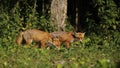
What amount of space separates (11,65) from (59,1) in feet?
15.2

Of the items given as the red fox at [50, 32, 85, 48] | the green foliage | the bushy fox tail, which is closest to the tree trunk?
the red fox at [50, 32, 85, 48]

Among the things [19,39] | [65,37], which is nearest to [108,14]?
[65,37]

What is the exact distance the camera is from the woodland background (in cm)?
775

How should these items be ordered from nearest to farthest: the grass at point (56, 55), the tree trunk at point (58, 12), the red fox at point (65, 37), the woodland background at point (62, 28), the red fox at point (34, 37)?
1. the grass at point (56, 55)
2. the woodland background at point (62, 28)
3. the red fox at point (34, 37)
4. the red fox at point (65, 37)
5. the tree trunk at point (58, 12)

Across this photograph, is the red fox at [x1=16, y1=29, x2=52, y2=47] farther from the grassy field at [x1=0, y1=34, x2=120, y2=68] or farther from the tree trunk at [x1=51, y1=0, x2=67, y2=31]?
the tree trunk at [x1=51, y1=0, x2=67, y2=31]

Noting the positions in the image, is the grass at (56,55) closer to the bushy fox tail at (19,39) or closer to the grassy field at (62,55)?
the grassy field at (62,55)

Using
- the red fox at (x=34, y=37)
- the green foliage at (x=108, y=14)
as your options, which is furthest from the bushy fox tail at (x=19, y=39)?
the green foliage at (x=108, y=14)

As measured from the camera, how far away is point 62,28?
1098 centimetres

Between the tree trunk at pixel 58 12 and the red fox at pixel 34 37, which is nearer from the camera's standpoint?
the red fox at pixel 34 37

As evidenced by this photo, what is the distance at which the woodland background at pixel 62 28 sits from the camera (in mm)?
7746

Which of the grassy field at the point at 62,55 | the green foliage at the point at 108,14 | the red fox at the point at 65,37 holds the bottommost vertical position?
the grassy field at the point at 62,55

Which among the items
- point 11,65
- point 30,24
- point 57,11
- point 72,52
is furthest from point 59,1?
point 11,65

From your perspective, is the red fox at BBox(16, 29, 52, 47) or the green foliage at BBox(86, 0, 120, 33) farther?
the green foliage at BBox(86, 0, 120, 33)

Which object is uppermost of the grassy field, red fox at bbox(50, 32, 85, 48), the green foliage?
the green foliage
